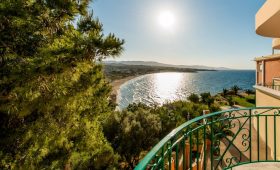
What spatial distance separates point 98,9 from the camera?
5.83 metres

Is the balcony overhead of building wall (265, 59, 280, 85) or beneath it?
overhead

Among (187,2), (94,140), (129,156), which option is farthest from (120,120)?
(187,2)

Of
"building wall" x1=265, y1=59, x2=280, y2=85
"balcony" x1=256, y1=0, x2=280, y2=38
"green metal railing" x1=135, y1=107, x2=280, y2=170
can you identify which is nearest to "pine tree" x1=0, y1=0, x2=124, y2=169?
"green metal railing" x1=135, y1=107, x2=280, y2=170

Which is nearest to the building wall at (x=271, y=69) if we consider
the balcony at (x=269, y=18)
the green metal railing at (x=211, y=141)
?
the green metal railing at (x=211, y=141)

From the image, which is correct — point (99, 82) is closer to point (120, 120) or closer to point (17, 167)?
point (17, 167)

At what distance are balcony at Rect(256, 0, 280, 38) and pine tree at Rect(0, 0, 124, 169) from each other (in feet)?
10.8

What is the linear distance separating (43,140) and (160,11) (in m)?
8.76

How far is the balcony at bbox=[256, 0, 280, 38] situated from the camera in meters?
4.12

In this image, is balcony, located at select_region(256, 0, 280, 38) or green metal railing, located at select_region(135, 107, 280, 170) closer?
green metal railing, located at select_region(135, 107, 280, 170)

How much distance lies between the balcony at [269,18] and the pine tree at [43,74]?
3.29 m

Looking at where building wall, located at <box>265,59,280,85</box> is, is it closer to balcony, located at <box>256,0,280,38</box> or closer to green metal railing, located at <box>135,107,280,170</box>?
green metal railing, located at <box>135,107,280,170</box>

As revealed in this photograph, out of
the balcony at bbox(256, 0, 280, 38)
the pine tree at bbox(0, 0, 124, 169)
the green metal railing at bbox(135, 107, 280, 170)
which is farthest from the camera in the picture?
the balcony at bbox(256, 0, 280, 38)

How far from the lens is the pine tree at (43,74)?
3.71 m

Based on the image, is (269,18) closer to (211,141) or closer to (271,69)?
(211,141)
